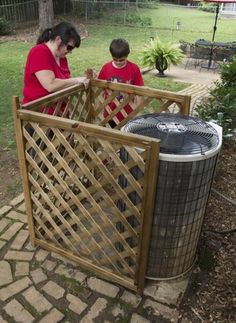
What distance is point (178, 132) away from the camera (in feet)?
8.50

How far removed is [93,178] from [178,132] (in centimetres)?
75

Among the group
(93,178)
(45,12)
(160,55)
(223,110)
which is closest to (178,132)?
(93,178)

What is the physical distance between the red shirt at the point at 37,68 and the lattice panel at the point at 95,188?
0.61 metres

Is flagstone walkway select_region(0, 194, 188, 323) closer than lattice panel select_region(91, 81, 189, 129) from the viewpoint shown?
Yes

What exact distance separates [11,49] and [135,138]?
491 inches

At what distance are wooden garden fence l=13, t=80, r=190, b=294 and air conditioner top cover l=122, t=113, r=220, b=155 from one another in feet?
0.79

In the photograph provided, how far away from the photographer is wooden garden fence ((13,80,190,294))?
2379mm

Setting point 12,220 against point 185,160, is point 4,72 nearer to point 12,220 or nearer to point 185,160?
point 12,220

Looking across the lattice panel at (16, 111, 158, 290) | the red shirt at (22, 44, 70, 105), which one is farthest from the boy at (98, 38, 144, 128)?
the lattice panel at (16, 111, 158, 290)

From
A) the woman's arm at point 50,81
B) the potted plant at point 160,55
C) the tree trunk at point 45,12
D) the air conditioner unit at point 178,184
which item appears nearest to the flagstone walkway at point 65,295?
the air conditioner unit at point 178,184

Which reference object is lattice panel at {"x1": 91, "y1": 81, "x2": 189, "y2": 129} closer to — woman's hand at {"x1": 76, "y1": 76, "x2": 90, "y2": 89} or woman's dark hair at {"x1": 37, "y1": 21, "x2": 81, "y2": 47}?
woman's hand at {"x1": 76, "y1": 76, "x2": 90, "y2": 89}

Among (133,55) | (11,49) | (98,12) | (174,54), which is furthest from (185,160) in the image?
(98,12)

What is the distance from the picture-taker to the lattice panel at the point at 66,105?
2.92 m

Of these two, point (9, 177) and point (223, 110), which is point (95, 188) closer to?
point (9, 177)
